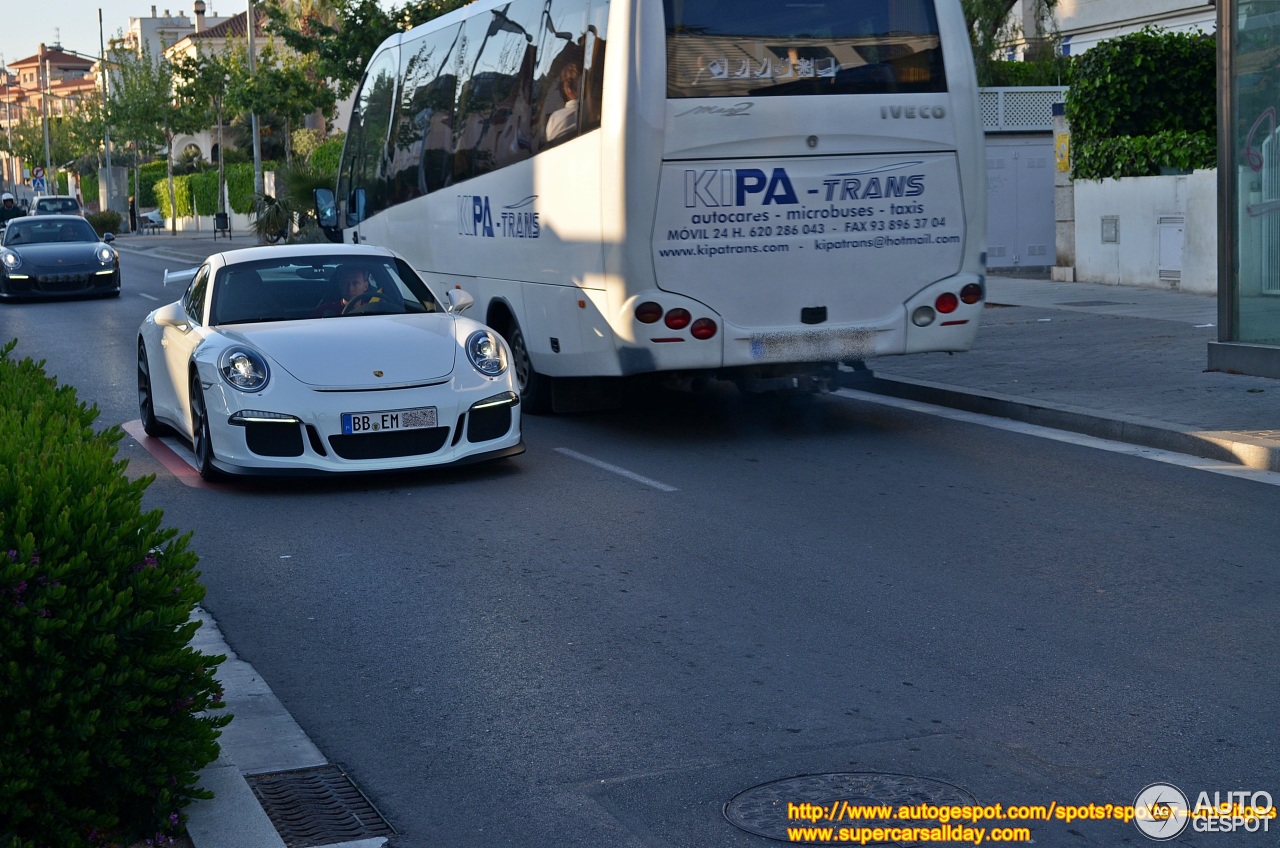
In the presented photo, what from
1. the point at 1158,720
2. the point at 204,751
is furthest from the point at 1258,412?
the point at 204,751

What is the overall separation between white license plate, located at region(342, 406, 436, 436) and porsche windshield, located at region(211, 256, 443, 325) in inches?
54.6

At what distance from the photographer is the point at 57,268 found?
2689 cm

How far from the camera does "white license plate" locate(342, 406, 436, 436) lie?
9289 millimetres

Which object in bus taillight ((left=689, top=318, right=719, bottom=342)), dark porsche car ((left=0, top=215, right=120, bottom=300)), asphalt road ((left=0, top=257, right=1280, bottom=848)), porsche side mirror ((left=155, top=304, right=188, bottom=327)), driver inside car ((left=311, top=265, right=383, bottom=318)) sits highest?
dark porsche car ((left=0, top=215, right=120, bottom=300))

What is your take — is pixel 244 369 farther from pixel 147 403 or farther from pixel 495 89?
pixel 495 89

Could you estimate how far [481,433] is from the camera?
9.69 m

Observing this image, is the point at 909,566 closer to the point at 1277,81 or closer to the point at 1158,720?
the point at 1158,720

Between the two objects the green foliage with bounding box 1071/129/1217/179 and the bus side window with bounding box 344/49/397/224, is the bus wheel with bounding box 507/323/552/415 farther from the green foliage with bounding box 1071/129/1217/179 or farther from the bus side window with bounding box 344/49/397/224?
the green foliage with bounding box 1071/129/1217/179

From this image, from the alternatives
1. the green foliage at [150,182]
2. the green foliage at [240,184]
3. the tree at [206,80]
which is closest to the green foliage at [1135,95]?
the tree at [206,80]

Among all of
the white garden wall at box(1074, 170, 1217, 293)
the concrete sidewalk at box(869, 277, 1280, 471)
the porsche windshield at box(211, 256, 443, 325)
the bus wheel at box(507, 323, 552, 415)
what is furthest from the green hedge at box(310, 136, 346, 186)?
the porsche windshield at box(211, 256, 443, 325)

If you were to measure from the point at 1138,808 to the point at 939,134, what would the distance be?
738 centimetres

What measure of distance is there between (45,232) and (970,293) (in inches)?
852

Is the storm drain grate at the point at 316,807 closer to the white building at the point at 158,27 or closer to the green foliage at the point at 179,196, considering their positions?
the green foliage at the point at 179,196

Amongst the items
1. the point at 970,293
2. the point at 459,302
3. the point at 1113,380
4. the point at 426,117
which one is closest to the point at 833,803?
the point at 459,302
